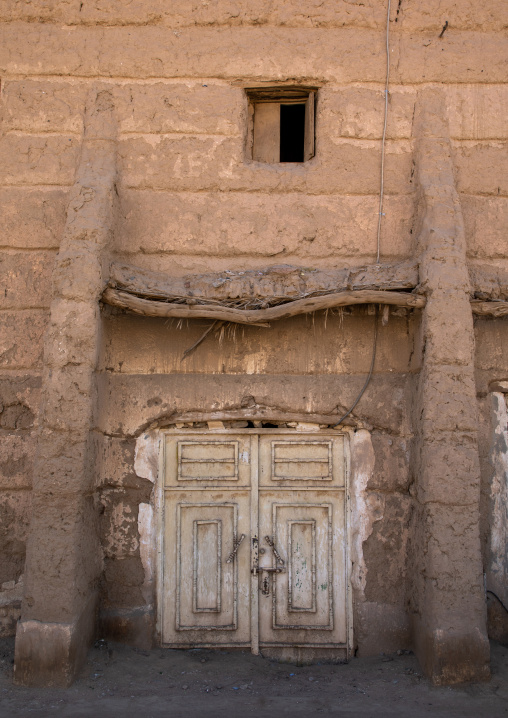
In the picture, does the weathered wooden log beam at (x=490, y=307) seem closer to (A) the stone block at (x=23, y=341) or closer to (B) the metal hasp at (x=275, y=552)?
(B) the metal hasp at (x=275, y=552)

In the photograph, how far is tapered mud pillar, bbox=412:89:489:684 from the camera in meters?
4.36

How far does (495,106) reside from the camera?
5.60 meters

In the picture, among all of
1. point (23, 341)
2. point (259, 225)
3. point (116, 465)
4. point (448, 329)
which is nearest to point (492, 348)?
point (448, 329)

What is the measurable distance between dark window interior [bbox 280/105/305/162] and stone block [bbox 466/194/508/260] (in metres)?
2.08

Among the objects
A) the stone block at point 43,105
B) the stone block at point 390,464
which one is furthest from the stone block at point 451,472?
the stone block at point 43,105

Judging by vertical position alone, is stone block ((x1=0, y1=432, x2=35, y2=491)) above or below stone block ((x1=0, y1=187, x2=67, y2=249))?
below

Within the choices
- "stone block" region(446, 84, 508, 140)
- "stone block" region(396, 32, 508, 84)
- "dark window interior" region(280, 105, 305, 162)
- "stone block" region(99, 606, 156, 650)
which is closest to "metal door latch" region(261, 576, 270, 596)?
"stone block" region(99, 606, 156, 650)

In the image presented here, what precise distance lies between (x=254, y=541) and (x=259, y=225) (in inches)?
112

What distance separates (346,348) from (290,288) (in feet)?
2.54

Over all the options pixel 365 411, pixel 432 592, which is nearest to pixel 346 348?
pixel 365 411

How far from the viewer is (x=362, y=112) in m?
5.61

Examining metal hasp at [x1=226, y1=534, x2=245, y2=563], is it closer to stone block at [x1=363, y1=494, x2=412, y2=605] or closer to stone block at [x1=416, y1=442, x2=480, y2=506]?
stone block at [x1=363, y1=494, x2=412, y2=605]

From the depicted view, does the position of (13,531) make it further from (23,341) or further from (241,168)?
(241,168)

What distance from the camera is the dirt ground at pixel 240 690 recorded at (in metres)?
4.09
